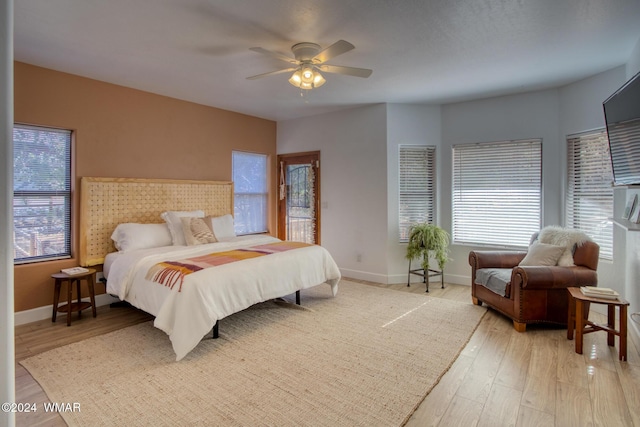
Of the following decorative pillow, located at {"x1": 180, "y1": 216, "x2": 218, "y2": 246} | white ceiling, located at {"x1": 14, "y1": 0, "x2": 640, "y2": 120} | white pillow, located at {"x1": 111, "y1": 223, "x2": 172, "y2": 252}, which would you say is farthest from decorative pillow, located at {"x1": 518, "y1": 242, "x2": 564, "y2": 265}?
white pillow, located at {"x1": 111, "y1": 223, "x2": 172, "y2": 252}

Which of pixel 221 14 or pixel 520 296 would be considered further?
pixel 520 296

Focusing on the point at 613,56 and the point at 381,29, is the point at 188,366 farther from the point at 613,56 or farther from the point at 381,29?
the point at 613,56

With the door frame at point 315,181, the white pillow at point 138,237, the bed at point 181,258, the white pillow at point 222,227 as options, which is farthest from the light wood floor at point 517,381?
the door frame at point 315,181

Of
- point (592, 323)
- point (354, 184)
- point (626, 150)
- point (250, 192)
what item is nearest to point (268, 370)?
point (592, 323)

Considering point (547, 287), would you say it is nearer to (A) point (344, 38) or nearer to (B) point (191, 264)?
(A) point (344, 38)

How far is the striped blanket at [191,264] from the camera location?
2.86 metres

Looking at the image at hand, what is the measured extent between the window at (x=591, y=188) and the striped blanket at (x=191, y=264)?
3.63 metres

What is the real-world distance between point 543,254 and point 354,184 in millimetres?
2744

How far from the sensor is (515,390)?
2.28 metres

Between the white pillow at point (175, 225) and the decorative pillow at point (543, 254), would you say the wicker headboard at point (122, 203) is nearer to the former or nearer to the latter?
the white pillow at point (175, 225)

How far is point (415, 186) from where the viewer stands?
5.17 meters

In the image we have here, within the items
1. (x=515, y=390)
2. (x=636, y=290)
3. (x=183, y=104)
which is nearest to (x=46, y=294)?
(x=183, y=104)

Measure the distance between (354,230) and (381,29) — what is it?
3211mm

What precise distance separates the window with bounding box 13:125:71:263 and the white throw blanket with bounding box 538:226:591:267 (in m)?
5.41
